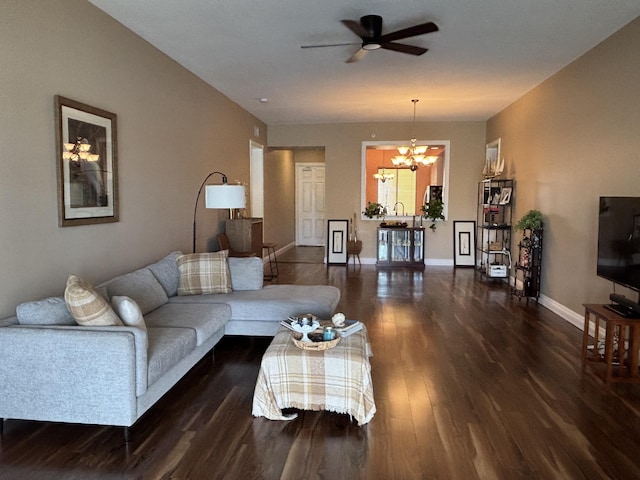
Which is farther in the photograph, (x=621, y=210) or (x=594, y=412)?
(x=621, y=210)

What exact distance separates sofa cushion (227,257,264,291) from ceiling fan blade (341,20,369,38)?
221cm

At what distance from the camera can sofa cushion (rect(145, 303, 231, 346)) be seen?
311 centimetres

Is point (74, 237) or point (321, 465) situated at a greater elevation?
point (74, 237)

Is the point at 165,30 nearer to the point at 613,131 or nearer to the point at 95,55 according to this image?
the point at 95,55

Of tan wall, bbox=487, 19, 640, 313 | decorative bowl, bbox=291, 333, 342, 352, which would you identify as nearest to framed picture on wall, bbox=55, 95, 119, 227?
decorative bowl, bbox=291, 333, 342, 352

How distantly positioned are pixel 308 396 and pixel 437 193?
24.6 feet

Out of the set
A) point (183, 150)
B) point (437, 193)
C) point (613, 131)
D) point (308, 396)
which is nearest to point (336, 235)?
point (437, 193)

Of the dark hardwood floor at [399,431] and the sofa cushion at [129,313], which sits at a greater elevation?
the sofa cushion at [129,313]

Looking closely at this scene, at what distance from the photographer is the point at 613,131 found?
4000mm

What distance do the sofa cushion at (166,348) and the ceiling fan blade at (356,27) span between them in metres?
2.58

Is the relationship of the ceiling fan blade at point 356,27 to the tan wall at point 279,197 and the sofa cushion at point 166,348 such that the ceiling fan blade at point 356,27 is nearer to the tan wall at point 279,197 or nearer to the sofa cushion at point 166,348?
the sofa cushion at point 166,348

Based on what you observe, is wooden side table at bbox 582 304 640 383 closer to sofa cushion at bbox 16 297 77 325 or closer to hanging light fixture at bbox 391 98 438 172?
sofa cushion at bbox 16 297 77 325

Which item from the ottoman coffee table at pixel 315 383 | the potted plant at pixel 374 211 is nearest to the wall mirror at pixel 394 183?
the potted plant at pixel 374 211

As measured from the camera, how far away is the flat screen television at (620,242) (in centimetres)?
323
